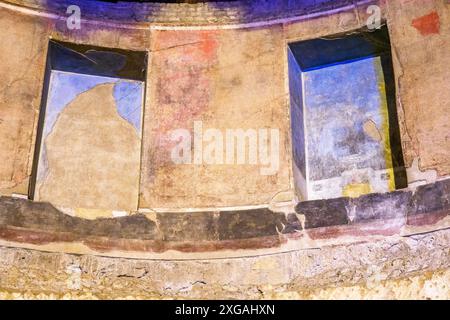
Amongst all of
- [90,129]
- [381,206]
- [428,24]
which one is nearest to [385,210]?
[381,206]

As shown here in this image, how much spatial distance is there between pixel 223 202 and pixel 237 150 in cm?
50

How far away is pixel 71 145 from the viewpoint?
246 inches

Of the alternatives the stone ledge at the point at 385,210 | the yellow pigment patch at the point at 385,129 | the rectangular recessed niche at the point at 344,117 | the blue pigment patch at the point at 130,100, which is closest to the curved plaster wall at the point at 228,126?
the stone ledge at the point at 385,210

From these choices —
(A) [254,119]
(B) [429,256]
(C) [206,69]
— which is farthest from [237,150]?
(B) [429,256]

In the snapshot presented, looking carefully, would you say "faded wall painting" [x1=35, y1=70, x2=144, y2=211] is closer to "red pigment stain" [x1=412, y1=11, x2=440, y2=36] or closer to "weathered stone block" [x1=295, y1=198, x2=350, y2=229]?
"weathered stone block" [x1=295, y1=198, x2=350, y2=229]

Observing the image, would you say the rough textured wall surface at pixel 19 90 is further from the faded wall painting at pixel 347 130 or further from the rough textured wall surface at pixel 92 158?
the faded wall painting at pixel 347 130

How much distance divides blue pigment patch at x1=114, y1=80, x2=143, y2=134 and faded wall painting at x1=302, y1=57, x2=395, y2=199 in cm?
163

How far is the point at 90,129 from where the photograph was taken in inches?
250


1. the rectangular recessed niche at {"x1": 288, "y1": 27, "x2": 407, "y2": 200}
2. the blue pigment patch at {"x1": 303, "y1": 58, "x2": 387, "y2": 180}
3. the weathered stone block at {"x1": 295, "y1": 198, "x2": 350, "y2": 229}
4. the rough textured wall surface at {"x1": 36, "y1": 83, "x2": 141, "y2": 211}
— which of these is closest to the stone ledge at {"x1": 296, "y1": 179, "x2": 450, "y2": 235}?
the weathered stone block at {"x1": 295, "y1": 198, "x2": 350, "y2": 229}

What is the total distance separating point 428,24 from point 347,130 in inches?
46.3

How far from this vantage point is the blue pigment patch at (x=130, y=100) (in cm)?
647

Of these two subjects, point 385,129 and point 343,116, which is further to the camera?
point 343,116

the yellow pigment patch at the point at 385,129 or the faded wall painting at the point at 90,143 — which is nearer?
the yellow pigment patch at the point at 385,129

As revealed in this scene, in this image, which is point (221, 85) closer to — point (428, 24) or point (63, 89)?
point (63, 89)
